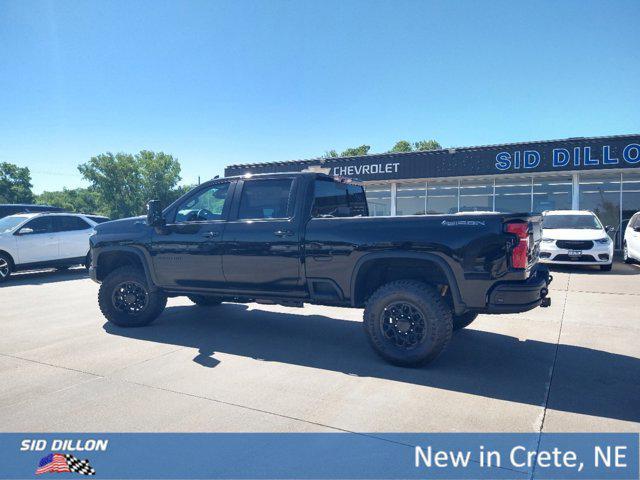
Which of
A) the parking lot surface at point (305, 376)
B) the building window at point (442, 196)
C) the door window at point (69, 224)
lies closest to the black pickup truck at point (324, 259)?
the parking lot surface at point (305, 376)

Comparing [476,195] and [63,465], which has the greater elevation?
[476,195]

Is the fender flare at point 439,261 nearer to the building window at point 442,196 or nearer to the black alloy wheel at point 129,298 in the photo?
the black alloy wheel at point 129,298

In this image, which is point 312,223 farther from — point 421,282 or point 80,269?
point 80,269

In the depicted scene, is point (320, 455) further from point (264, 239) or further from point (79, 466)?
point (264, 239)

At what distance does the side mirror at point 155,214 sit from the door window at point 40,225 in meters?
7.70

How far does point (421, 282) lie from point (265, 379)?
1.73 meters

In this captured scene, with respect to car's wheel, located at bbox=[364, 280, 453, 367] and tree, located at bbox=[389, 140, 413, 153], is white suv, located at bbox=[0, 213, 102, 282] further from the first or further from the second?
tree, located at bbox=[389, 140, 413, 153]

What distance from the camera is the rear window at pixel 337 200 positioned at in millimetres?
5023

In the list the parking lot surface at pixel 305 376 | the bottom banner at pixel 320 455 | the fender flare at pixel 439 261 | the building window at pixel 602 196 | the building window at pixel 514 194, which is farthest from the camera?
the building window at pixel 514 194

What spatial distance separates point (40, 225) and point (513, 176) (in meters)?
17.5

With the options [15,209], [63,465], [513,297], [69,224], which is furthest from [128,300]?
[15,209]

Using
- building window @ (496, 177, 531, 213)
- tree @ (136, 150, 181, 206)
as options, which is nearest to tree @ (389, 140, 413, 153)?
tree @ (136, 150, 181, 206)

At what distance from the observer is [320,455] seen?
2.66 meters

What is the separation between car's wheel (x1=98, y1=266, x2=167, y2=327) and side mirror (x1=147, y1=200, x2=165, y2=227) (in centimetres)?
79
